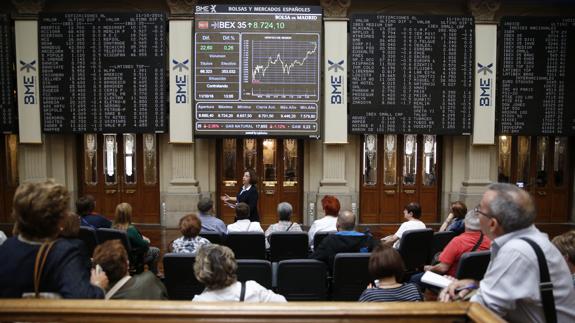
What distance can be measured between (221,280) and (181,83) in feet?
22.2

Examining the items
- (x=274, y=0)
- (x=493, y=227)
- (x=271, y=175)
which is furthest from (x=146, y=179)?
(x=493, y=227)

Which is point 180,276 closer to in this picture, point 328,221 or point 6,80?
point 328,221

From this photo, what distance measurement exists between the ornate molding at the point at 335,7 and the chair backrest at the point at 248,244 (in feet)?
18.6

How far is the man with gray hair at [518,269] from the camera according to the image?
1.60m

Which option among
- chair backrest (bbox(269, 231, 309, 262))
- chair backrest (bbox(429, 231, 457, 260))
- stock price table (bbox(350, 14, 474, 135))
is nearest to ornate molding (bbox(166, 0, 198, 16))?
stock price table (bbox(350, 14, 474, 135))

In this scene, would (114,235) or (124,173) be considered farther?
(124,173)

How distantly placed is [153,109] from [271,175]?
9.09 feet

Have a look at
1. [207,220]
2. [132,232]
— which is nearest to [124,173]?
[207,220]

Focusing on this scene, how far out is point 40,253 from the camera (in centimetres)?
164

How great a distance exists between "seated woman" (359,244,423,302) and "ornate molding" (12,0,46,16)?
28.8 feet

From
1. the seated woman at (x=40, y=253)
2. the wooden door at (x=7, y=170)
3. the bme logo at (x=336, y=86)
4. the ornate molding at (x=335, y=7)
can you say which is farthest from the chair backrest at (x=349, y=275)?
the wooden door at (x=7, y=170)

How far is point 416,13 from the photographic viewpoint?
8.96 metres

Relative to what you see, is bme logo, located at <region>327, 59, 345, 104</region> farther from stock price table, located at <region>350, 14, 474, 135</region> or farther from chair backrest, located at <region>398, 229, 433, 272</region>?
chair backrest, located at <region>398, 229, 433, 272</region>

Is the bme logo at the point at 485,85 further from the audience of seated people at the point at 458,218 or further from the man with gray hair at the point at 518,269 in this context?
the man with gray hair at the point at 518,269
